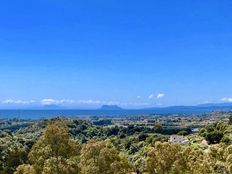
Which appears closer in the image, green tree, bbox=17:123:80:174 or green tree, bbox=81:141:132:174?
green tree, bbox=81:141:132:174

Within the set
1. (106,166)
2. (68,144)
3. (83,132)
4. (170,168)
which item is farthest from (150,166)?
(83,132)

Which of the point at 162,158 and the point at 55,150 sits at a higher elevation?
the point at 55,150

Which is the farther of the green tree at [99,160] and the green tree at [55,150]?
the green tree at [55,150]

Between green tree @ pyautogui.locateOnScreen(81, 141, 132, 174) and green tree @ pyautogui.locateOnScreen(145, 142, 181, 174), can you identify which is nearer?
green tree @ pyautogui.locateOnScreen(81, 141, 132, 174)

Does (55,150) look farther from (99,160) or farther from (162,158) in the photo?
(162,158)

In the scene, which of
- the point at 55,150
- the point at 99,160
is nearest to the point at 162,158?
the point at 99,160

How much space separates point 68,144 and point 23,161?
19.9ft

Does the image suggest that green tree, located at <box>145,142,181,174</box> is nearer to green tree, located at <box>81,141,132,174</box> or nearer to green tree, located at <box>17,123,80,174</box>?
green tree, located at <box>81,141,132,174</box>

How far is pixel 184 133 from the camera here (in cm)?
11150

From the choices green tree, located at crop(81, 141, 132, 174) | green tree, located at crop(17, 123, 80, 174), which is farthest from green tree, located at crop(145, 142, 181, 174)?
green tree, located at crop(17, 123, 80, 174)

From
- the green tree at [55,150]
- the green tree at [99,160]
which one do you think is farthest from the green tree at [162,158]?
the green tree at [55,150]

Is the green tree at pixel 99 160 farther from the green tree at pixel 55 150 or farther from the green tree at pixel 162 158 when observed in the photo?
the green tree at pixel 162 158

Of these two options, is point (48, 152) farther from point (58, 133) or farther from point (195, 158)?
point (195, 158)

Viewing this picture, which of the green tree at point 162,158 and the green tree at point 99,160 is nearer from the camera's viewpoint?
the green tree at point 99,160
